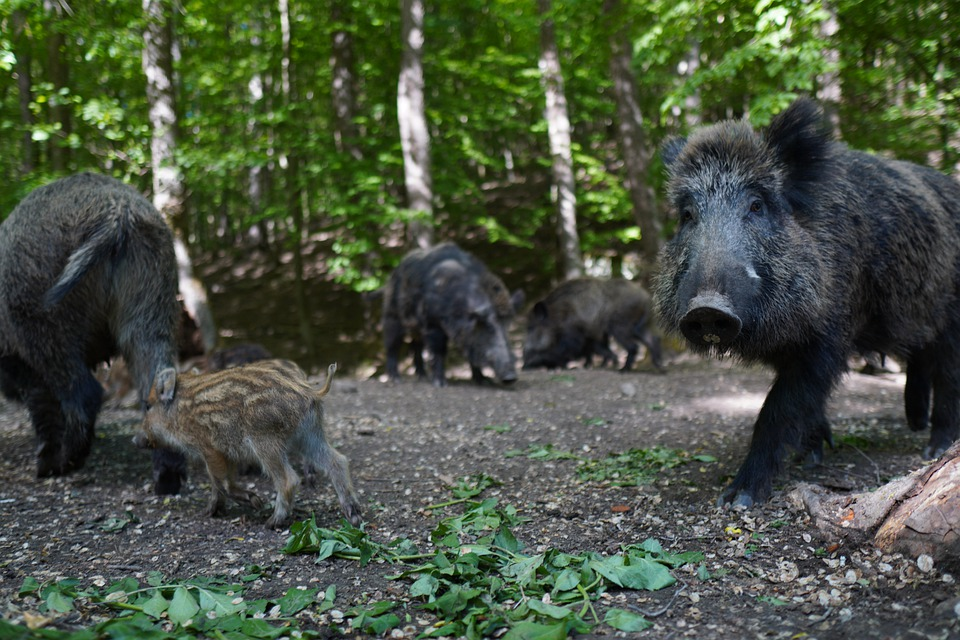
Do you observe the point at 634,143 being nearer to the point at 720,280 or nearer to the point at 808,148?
the point at 808,148

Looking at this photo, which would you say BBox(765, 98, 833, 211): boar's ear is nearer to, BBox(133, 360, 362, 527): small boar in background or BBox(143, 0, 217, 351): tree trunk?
BBox(133, 360, 362, 527): small boar in background

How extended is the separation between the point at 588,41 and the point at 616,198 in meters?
4.39

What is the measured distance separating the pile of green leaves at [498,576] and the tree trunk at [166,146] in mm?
7607

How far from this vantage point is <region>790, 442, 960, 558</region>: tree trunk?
2896 mm

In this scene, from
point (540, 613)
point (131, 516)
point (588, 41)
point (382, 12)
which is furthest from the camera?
point (588, 41)

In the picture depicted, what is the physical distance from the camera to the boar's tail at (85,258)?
4.30 metres

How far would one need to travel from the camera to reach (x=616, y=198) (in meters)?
13.3

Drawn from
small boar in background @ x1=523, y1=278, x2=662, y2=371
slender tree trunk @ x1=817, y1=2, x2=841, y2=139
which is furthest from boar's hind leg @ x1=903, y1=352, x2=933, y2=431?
small boar in background @ x1=523, y1=278, x2=662, y2=371

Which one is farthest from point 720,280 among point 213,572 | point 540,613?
point 213,572

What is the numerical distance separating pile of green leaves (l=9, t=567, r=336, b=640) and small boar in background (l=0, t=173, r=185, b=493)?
163 centimetres

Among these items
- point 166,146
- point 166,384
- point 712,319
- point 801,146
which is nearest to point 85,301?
point 166,384

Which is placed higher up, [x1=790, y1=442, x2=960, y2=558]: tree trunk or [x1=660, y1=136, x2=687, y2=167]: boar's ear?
[x1=660, y1=136, x2=687, y2=167]: boar's ear

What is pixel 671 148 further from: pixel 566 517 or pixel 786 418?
pixel 566 517

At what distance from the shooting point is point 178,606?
274 cm
